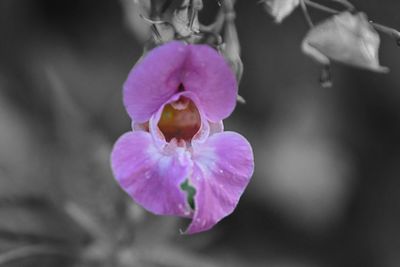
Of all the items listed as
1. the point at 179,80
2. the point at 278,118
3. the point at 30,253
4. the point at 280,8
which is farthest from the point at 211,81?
the point at 278,118

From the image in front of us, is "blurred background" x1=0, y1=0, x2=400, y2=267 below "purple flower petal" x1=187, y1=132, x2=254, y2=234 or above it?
below

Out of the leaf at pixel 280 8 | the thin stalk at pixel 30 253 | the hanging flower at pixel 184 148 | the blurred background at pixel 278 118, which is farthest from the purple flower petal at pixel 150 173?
the blurred background at pixel 278 118

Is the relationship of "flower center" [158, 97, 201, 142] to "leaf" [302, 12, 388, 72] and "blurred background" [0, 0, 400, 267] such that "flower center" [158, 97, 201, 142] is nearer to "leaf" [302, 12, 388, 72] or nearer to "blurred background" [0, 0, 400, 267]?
"leaf" [302, 12, 388, 72]

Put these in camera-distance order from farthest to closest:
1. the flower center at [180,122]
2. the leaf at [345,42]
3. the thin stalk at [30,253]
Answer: the thin stalk at [30,253] < the flower center at [180,122] < the leaf at [345,42]

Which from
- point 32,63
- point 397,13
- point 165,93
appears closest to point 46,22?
point 32,63

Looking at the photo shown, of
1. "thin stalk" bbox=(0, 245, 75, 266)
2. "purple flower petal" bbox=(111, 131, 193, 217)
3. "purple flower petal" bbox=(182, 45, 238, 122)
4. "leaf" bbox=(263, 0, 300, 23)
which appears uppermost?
"leaf" bbox=(263, 0, 300, 23)

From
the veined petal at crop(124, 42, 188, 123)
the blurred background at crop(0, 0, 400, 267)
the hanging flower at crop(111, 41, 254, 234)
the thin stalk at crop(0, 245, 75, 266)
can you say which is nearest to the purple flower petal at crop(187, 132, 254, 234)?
the hanging flower at crop(111, 41, 254, 234)

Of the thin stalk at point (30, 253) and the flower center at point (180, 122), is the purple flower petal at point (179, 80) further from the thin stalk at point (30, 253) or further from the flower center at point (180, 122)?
the thin stalk at point (30, 253)

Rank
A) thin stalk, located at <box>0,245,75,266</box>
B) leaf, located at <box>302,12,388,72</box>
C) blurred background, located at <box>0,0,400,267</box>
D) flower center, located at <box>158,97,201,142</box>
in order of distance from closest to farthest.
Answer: leaf, located at <box>302,12,388,72</box> → flower center, located at <box>158,97,201,142</box> → thin stalk, located at <box>0,245,75,266</box> → blurred background, located at <box>0,0,400,267</box>
